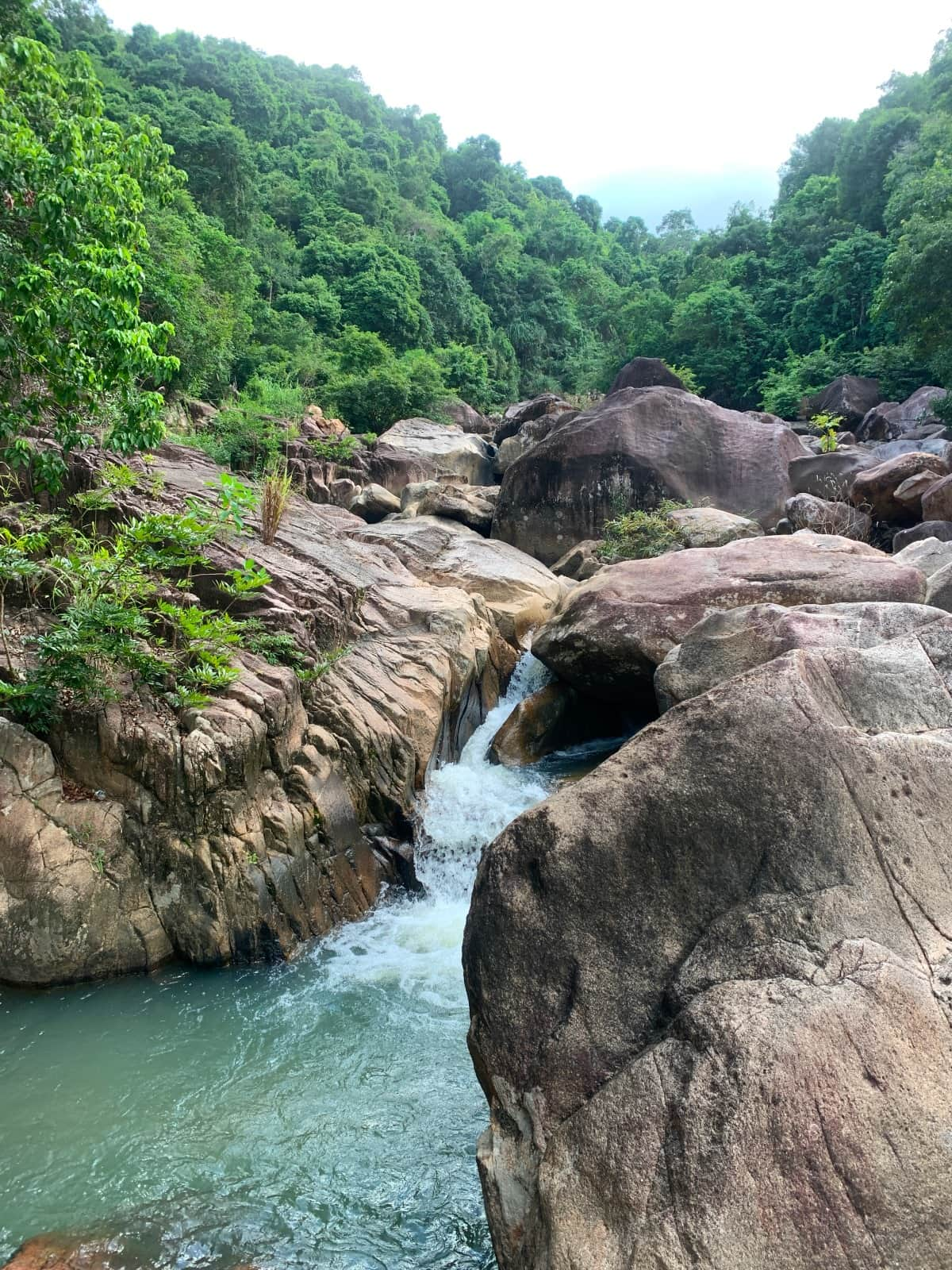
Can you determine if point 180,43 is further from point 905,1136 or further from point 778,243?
point 905,1136

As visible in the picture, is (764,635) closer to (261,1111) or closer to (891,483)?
(261,1111)

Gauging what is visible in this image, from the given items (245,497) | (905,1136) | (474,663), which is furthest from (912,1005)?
(474,663)

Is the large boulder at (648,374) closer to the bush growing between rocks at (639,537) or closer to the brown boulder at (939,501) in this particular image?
the bush growing between rocks at (639,537)

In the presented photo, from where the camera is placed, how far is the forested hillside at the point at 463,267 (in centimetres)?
2009

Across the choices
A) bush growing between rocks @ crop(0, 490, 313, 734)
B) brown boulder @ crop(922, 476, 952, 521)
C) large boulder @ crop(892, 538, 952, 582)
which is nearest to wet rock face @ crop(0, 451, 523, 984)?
bush growing between rocks @ crop(0, 490, 313, 734)

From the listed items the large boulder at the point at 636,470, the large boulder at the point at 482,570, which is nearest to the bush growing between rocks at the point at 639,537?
the large boulder at the point at 482,570

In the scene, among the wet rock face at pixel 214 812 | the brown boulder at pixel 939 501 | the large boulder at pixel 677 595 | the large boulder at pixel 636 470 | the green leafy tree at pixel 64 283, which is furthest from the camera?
the large boulder at pixel 636 470

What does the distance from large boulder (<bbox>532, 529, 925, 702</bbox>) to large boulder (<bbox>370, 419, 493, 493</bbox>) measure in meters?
12.2

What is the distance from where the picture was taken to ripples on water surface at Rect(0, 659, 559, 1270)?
3.65m

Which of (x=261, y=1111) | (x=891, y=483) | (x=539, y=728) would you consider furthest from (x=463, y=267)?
(x=261, y=1111)

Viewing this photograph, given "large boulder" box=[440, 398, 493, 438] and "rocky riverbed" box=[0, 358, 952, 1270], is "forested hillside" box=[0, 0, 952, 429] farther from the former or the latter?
"rocky riverbed" box=[0, 358, 952, 1270]

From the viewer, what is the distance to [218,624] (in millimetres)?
6535

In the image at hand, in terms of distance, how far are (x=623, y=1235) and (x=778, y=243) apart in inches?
1627

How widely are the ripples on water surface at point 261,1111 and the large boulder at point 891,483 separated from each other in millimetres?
10477
